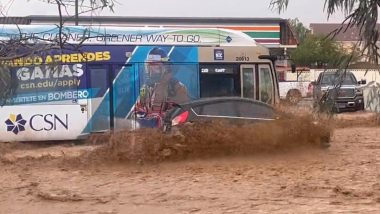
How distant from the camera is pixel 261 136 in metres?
14.0

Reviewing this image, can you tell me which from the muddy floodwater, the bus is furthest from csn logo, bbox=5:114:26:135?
the muddy floodwater

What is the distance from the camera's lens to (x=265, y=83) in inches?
691

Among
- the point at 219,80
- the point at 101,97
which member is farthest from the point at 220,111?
the point at 101,97

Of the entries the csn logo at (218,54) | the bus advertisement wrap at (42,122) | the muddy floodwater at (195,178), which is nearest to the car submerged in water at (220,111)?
the muddy floodwater at (195,178)

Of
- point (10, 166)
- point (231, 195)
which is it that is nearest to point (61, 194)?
point (231, 195)

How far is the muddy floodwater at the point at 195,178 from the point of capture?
31.1 ft

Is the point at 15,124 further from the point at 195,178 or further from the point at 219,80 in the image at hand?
the point at 195,178

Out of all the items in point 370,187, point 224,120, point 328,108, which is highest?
point 328,108

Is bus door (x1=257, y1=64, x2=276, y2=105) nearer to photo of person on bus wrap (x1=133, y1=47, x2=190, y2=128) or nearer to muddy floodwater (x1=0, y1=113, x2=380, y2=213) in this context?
photo of person on bus wrap (x1=133, y1=47, x2=190, y2=128)

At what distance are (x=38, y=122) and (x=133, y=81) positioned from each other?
267 centimetres

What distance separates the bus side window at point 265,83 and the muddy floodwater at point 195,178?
2266 mm

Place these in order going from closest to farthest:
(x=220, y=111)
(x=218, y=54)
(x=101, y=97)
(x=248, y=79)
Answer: (x=220, y=111) < (x=101, y=97) < (x=218, y=54) < (x=248, y=79)

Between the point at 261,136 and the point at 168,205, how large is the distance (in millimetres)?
4985

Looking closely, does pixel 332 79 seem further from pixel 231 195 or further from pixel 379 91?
pixel 231 195
